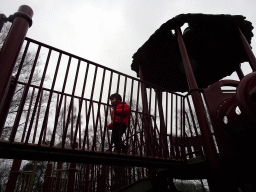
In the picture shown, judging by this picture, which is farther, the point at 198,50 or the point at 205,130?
the point at 198,50

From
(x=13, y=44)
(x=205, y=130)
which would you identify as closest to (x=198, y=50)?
(x=205, y=130)

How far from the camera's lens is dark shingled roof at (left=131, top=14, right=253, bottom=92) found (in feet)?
13.5

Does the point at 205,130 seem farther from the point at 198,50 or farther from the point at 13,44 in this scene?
Answer: the point at 198,50

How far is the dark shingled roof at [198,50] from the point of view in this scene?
13.5 ft

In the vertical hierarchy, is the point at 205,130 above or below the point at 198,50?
below

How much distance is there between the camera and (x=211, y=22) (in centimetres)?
409

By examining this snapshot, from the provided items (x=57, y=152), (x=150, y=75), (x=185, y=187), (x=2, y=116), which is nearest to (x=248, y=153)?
(x=57, y=152)

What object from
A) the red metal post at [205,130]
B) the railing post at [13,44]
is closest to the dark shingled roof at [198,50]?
the red metal post at [205,130]

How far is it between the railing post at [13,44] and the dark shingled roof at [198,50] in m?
3.00

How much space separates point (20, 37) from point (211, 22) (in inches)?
156

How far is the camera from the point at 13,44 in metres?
1.62

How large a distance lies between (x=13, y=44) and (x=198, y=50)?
197 inches

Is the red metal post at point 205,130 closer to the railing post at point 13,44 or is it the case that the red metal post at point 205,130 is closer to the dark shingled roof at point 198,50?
the dark shingled roof at point 198,50

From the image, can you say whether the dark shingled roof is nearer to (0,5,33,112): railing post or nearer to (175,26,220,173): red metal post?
(175,26,220,173): red metal post
